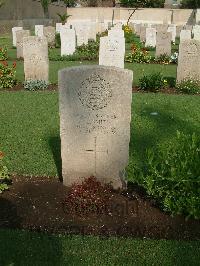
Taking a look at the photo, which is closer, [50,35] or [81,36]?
[81,36]

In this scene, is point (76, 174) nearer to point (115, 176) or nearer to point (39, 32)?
point (115, 176)

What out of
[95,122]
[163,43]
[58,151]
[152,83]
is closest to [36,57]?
[152,83]

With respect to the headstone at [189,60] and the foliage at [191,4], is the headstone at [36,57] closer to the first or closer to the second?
the headstone at [189,60]

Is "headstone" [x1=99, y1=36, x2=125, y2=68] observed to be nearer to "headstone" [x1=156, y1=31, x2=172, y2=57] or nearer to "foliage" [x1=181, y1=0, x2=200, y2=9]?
"headstone" [x1=156, y1=31, x2=172, y2=57]

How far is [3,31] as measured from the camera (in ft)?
111

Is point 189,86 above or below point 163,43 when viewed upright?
below

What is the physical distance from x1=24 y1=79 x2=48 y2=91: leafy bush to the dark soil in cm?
667

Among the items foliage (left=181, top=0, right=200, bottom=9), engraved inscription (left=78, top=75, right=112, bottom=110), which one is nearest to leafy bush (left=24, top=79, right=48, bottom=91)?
engraved inscription (left=78, top=75, right=112, bottom=110)

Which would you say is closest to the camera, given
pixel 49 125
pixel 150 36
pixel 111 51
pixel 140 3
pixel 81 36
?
pixel 49 125

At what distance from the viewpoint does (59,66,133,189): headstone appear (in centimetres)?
444

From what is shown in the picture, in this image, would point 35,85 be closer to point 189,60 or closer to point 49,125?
point 49,125

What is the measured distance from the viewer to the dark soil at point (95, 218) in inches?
159

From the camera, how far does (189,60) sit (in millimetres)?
11133

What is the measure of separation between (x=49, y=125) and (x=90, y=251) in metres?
4.34
